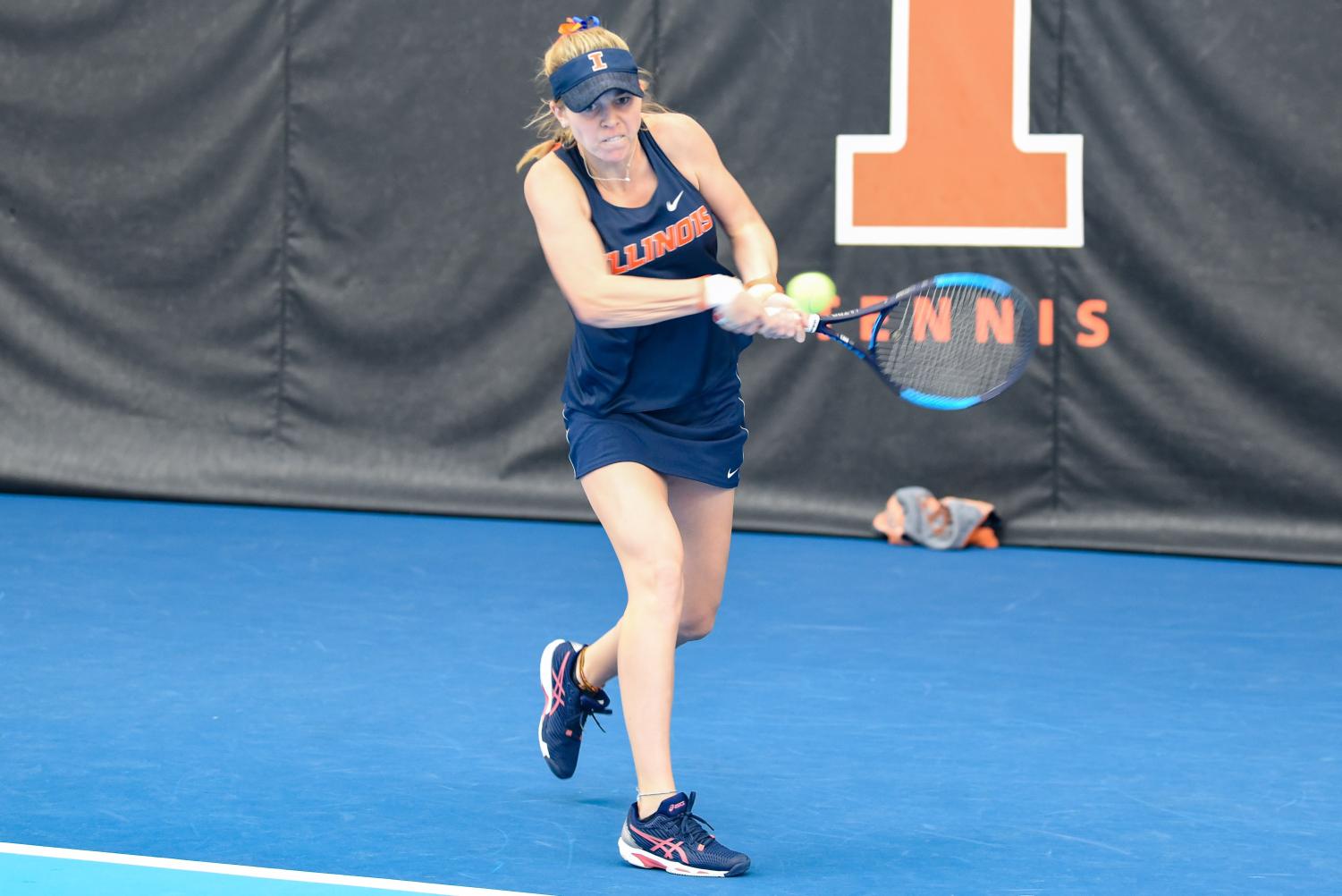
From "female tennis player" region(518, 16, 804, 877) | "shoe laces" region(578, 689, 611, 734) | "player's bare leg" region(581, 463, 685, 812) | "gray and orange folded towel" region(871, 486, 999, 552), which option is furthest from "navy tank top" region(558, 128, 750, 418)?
"gray and orange folded towel" region(871, 486, 999, 552)

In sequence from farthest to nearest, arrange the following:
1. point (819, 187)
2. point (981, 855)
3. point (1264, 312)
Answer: point (819, 187)
point (1264, 312)
point (981, 855)

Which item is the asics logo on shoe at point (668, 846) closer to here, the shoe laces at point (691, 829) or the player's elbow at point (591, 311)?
the shoe laces at point (691, 829)

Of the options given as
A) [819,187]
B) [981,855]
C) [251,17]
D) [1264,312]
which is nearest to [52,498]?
[251,17]

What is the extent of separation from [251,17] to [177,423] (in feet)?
5.59

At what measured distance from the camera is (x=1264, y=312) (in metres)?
6.31

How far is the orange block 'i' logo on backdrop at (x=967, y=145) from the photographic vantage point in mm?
6473

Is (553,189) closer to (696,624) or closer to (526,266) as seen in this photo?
(696,624)

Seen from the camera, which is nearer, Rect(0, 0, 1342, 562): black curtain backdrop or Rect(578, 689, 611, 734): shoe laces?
Rect(578, 689, 611, 734): shoe laces

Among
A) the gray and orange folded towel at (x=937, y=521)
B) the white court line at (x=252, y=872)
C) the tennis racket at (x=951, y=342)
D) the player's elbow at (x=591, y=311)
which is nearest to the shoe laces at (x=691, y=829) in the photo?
the white court line at (x=252, y=872)

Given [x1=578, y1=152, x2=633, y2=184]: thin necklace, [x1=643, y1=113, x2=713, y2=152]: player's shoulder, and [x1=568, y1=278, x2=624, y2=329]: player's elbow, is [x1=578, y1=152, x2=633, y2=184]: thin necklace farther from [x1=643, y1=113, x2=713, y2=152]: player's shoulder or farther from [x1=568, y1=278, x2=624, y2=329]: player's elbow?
[x1=568, y1=278, x2=624, y2=329]: player's elbow

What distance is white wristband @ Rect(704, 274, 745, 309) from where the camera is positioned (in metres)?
3.10

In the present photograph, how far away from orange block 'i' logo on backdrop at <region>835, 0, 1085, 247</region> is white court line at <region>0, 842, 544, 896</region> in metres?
4.19

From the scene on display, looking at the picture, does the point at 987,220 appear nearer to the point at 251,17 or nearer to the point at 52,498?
the point at 251,17

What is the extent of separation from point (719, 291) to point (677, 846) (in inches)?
37.6
